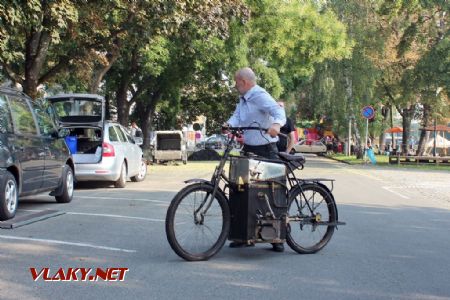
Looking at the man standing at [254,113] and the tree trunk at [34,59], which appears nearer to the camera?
the man standing at [254,113]

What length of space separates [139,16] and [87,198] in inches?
242

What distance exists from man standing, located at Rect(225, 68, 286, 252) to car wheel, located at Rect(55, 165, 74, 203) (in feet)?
18.0

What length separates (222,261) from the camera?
21.9 feet

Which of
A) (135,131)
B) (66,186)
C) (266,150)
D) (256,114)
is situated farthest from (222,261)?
(135,131)

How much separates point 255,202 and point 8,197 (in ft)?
13.9

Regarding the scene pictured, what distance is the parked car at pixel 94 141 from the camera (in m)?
14.6

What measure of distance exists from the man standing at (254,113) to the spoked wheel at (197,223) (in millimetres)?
395

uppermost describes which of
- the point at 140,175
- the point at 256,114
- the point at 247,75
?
the point at 247,75

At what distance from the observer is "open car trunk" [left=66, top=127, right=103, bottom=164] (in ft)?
48.0

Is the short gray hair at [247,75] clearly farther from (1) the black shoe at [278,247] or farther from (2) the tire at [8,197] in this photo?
(2) the tire at [8,197]

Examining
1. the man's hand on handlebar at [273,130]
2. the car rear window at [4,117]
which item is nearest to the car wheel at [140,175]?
the car rear window at [4,117]

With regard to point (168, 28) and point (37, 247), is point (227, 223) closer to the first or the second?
point (37, 247)

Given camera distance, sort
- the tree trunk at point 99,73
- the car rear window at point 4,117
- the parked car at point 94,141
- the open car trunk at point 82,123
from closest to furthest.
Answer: the car rear window at point 4,117 → the parked car at point 94,141 → the open car trunk at point 82,123 → the tree trunk at point 99,73

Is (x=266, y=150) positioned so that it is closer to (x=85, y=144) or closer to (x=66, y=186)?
(x=66, y=186)
